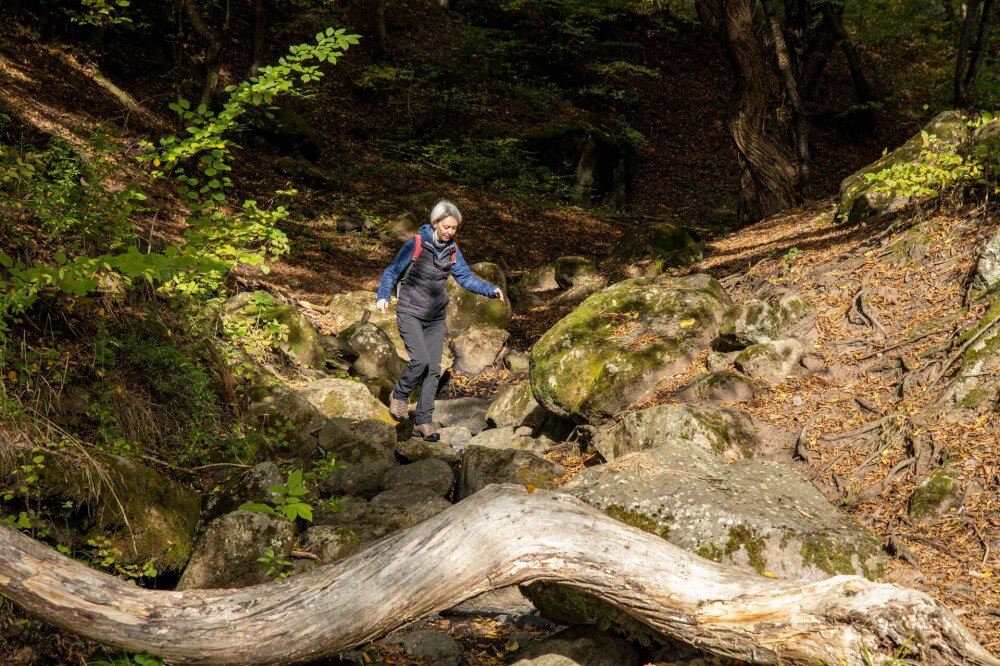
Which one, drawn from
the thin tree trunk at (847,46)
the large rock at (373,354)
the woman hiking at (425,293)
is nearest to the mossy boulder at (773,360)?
the woman hiking at (425,293)

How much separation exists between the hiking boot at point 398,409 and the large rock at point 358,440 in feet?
1.46

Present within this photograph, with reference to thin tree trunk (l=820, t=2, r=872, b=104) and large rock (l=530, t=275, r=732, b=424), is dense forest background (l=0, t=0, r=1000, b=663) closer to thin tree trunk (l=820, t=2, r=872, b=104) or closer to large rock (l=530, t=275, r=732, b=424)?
thin tree trunk (l=820, t=2, r=872, b=104)

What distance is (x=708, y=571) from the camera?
11.0ft

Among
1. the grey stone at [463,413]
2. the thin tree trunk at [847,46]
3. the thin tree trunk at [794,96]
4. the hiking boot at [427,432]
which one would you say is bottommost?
the grey stone at [463,413]

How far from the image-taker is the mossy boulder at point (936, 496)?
3.99 meters

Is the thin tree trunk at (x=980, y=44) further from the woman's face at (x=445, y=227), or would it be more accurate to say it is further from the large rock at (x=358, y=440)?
the large rock at (x=358, y=440)

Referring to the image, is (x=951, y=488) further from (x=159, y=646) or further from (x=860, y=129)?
(x=860, y=129)

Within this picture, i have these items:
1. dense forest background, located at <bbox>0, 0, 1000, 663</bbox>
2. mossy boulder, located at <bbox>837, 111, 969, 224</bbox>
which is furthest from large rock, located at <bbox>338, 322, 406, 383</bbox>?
mossy boulder, located at <bbox>837, 111, 969, 224</bbox>

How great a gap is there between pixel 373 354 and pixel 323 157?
807 centimetres

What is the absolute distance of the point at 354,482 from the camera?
600 centimetres

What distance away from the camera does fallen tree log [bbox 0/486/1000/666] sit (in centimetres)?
328

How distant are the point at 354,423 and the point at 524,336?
335 centimetres

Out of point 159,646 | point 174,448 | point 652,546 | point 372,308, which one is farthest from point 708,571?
point 372,308

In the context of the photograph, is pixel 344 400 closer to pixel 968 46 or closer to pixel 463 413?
pixel 463 413
